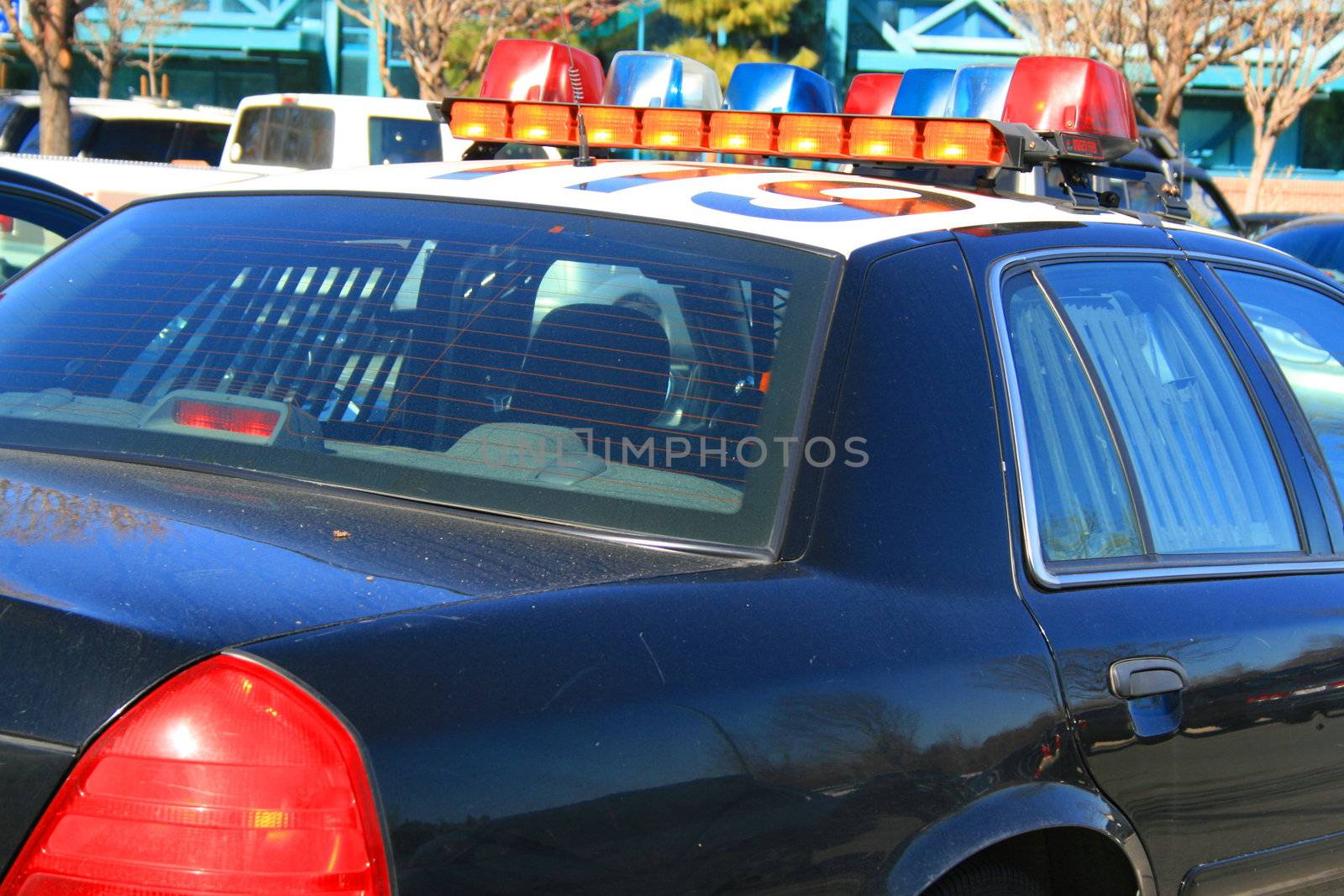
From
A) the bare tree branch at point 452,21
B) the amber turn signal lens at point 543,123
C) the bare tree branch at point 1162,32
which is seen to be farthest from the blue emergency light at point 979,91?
the bare tree branch at point 452,21

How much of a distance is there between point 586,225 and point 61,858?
55.0 inches

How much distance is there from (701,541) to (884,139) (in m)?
1.48

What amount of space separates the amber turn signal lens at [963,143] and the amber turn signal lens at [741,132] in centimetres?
41

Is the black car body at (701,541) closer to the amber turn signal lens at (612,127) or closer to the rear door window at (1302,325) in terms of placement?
the rear door window at (1302,325)

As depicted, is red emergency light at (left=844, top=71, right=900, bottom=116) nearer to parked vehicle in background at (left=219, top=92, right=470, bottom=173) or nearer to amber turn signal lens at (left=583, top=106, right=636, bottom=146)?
amber turn signal lens at (left=583, top=106, right=636, bottom=146)

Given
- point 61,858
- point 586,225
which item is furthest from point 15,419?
point 61,858

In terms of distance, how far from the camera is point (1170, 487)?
277cm

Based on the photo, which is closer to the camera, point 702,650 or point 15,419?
point 702,650

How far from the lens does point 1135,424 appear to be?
9.04 feet

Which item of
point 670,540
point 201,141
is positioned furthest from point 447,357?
point 201,141

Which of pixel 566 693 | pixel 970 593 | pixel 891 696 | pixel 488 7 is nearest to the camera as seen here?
pixel 566 693

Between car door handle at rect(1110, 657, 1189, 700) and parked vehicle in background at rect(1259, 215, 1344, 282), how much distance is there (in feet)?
25.8

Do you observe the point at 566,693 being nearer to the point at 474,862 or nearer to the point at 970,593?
the point at 474,862

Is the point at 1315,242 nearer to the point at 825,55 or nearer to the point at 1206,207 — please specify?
the point at 1206,207
